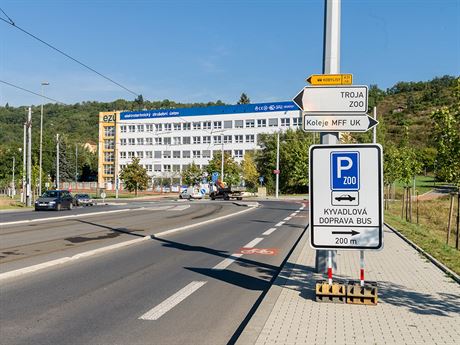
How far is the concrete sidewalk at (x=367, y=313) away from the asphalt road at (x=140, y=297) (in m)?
0.44

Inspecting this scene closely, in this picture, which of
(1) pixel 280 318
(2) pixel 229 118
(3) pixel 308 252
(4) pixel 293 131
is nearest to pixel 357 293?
(1) pixel 280 318

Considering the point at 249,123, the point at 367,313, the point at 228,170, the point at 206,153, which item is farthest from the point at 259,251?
the point at 206,153

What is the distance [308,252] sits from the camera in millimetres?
12523

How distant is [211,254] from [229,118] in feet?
279

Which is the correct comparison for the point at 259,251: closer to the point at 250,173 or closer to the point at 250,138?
the point at 250,173

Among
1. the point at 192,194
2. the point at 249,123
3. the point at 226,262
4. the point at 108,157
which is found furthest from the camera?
the point at 108,157

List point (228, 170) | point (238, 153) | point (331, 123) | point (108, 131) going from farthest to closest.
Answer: point (108, 131) → point (238, 153) → point (228, 170) → point (331, 123)

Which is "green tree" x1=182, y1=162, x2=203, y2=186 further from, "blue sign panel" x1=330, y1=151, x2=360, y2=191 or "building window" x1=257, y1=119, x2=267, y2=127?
"blue sign panel" x1=330, y1=151, x2=360, y2=191

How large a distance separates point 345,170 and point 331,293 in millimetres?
1733

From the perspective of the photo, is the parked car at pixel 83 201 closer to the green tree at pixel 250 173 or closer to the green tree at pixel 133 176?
the green tree at pixel 133 176

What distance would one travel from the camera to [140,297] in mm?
7586

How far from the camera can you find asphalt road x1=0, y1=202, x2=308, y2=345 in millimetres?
5719

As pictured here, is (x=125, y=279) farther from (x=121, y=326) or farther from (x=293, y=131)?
(x=293, y=131)

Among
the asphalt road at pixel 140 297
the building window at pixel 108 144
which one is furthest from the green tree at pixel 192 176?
the asphalt road at pixel 140 297
